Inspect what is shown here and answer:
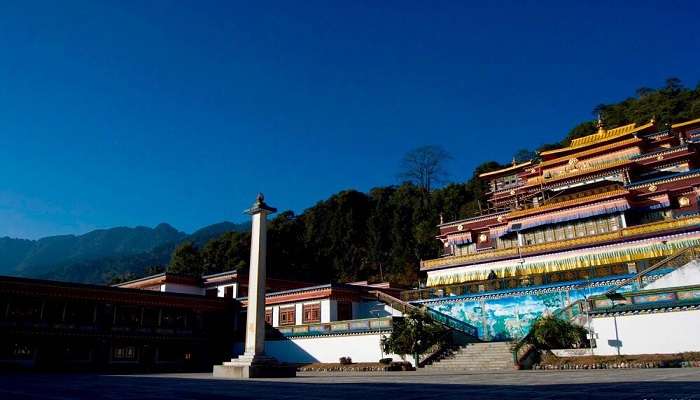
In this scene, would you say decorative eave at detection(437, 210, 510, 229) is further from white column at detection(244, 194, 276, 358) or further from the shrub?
white column at detection(244, 194, 276, 358)

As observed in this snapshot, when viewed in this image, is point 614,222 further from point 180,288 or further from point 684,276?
point 180,288

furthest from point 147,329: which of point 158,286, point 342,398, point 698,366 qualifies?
point 698,366

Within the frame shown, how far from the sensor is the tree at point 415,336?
25.0 meters

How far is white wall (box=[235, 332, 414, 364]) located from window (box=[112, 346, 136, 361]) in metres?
9.28

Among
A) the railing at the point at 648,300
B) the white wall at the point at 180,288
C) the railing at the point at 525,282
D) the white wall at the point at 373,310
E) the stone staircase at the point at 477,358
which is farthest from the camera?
the white wall at the point at 180,288

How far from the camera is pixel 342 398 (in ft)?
31.7

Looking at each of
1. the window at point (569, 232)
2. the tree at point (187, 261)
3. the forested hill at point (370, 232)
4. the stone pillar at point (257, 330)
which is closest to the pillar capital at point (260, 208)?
the stone pillar at point (257, 330)

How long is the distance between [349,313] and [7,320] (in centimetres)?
2070

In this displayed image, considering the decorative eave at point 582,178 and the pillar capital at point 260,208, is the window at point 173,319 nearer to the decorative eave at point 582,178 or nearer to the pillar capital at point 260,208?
the pillar capital at point 260,208

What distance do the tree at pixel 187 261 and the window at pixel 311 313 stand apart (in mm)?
33147

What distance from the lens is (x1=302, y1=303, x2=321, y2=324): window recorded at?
33969 mm

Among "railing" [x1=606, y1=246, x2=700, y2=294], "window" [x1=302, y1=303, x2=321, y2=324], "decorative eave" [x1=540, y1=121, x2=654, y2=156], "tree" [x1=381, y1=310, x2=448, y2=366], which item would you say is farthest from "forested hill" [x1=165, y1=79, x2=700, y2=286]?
"railing" [x1=606, y1=246, x2=700, y2=294]

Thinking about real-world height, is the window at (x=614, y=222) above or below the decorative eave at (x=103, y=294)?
above

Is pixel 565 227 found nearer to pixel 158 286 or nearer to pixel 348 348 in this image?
pixel 348 348
